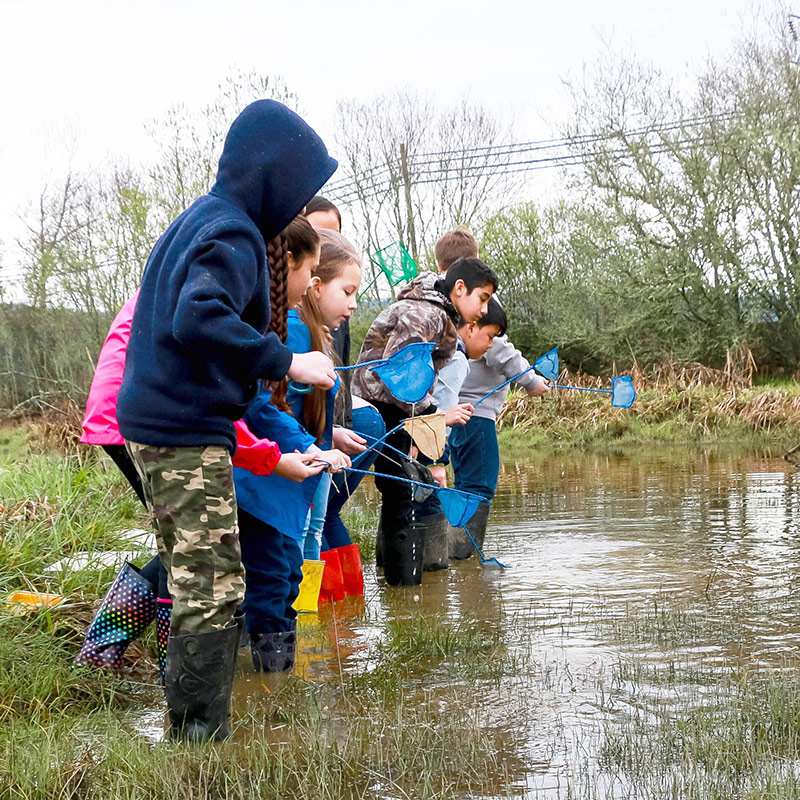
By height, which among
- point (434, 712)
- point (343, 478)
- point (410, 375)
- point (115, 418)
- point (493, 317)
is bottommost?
point (434, 712)

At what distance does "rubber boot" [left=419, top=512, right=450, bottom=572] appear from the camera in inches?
220

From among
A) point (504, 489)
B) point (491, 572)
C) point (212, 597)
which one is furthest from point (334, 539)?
point (504, 489)

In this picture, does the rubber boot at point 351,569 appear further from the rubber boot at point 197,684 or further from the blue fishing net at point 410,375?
the rubber boot at point 197,684

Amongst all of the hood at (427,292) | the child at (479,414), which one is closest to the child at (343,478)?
the hood at (427,292)

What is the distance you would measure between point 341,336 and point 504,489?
5362mm

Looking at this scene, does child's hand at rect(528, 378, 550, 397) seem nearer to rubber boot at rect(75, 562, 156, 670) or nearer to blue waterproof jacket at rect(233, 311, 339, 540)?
blue waterproof jacket at rect(233, 311, 339, 540)

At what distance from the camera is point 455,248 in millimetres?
6516

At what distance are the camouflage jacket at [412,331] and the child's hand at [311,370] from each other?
1856 mm

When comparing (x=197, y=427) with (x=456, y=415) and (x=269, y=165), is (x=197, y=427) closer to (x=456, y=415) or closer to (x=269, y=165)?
(x=269, y=165)

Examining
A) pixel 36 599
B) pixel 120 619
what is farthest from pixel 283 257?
pixel 36 599

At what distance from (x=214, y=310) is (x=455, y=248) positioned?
3921 millimetres

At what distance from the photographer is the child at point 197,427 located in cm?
287

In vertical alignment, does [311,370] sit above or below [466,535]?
above

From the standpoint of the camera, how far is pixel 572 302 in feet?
74.8
